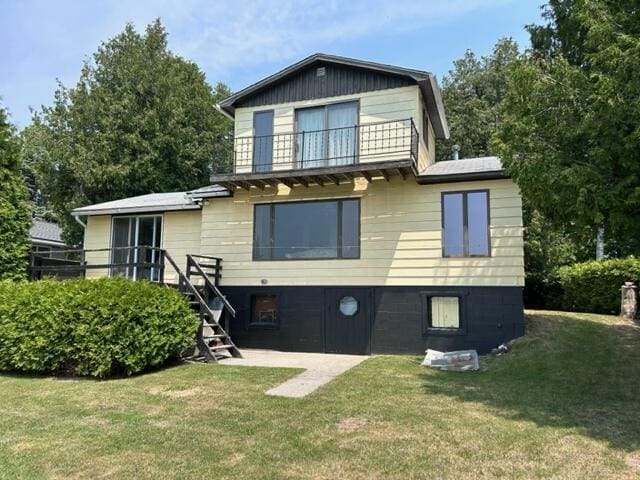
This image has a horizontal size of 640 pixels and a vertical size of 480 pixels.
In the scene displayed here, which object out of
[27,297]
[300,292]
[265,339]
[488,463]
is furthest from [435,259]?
[27,297]

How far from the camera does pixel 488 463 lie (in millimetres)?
4500

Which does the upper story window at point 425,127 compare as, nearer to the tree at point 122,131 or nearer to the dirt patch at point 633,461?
the dirt patch at point 633,461

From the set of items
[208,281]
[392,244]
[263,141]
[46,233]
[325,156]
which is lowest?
A: [208,281]

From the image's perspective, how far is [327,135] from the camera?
481 inches

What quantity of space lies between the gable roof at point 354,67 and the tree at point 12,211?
516 cm

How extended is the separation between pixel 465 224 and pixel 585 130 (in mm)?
4703

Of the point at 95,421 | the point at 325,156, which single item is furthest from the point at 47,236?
the point at 95,421

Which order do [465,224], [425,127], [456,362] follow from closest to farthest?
1. [456,362]
2. [465,224]
3. [425,127]

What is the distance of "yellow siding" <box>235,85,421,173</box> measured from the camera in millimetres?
11656

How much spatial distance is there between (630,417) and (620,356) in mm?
4040

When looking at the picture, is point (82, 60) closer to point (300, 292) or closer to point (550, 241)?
point (300, 292)

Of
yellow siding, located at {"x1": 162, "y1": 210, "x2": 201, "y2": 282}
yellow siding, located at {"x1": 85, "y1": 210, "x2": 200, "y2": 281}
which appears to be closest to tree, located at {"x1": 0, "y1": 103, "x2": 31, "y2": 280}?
yellow siding, located at {"x1": 85, "y1": 210, "x2": 200, "y2": 281}

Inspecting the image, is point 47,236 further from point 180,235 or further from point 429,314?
point 429,314

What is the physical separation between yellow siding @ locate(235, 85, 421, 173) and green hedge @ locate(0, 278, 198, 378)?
5053mm
